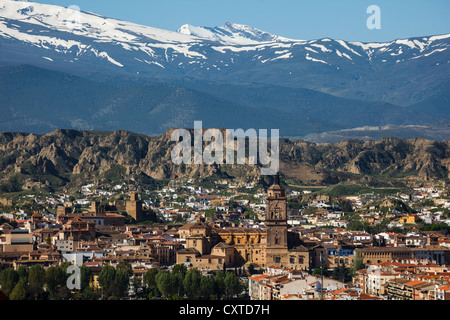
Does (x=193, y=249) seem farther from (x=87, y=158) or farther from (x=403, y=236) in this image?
(x=87, y=158)

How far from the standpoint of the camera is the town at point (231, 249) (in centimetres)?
5616

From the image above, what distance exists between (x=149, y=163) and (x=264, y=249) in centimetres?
8942

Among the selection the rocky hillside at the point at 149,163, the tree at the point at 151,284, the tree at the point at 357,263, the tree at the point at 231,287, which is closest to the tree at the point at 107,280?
the tree at the point at 151,284

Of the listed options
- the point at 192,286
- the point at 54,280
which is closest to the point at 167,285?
the point at 192,286

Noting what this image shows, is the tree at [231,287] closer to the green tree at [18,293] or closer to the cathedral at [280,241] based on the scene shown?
the green tree at [18,293]

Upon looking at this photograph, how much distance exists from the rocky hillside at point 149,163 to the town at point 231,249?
21.9 meters

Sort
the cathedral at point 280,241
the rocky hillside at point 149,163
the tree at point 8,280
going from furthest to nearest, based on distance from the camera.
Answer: the rocky hillside at point 149,163
the cathedral at point 280,241
the tree at point 8,280

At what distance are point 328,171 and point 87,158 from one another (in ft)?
122

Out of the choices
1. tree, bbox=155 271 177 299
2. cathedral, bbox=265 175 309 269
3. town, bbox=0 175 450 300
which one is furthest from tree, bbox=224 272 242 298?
cathedral, bbox=265 175 309 269

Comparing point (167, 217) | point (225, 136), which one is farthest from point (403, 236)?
point (225, 136)

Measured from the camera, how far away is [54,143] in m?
169

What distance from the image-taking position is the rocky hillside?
15050 cm

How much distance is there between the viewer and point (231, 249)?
238ft
